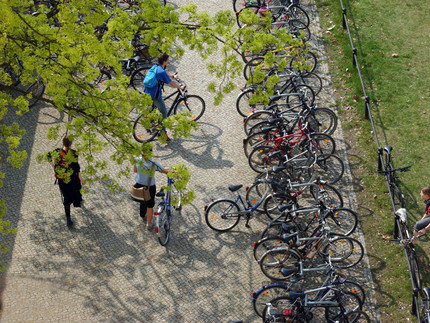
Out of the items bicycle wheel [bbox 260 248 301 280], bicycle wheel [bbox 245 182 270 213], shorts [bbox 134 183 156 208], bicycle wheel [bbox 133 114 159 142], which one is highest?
bicycle wheel [bbox 133 114 159 142]

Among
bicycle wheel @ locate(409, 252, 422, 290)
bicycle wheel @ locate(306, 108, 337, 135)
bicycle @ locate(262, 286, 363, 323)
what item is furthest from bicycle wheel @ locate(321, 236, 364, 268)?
bicycle wheel @ locate(306, 108, 337, 135)

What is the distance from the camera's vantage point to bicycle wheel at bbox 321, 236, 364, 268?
8880 millimetres

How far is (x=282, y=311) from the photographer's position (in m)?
7.68

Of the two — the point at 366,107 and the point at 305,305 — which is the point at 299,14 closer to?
the point at 366,107

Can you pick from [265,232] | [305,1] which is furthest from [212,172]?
[305,1]

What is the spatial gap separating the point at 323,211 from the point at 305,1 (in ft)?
31.2

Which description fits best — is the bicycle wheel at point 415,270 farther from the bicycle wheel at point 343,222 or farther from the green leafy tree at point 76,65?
the green leafy tree at point 76,65

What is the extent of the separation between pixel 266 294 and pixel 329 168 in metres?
3.67

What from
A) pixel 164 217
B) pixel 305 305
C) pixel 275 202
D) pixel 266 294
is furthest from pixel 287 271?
pixel 164 217

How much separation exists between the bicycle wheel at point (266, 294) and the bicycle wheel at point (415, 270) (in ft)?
7.80

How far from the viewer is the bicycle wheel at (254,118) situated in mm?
11336

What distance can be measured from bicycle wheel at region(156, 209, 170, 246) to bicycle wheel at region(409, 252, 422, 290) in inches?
172

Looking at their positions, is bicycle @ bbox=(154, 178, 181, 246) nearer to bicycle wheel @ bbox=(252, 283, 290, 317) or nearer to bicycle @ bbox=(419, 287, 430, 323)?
bicycle wheel @ bbox=(252, 283, 290, 317)

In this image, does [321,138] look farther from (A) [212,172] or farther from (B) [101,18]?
(B) [101,18]
